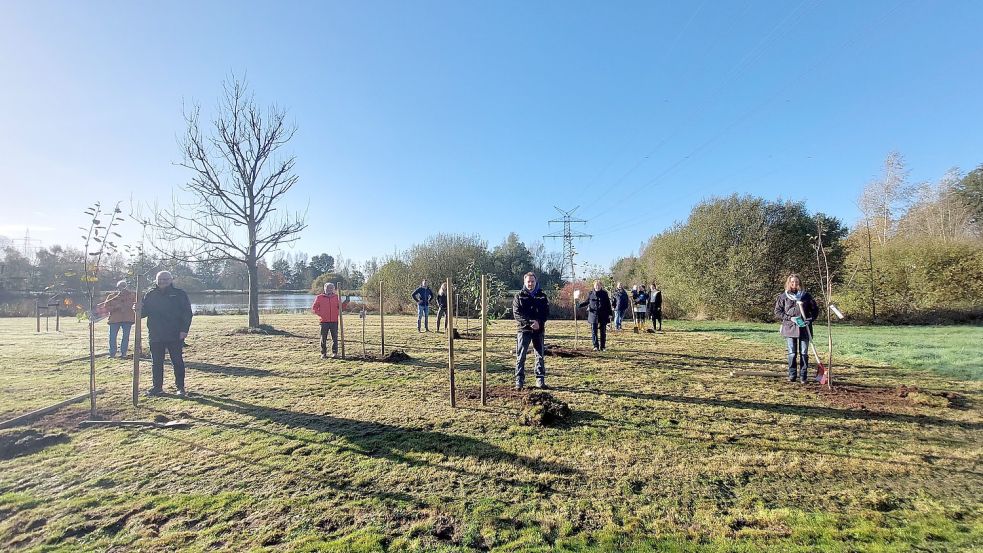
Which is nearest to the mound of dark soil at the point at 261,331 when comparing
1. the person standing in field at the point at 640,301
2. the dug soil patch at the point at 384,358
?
the dug soil patch at the point at 384,358

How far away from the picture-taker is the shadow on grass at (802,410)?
5.31 meters

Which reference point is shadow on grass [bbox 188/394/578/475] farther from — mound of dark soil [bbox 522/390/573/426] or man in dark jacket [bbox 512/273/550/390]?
man in dark jacket [bbox 512/273/550/390]

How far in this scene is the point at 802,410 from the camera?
Result: 586 cm

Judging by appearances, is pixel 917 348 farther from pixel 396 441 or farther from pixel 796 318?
pixel 396 441

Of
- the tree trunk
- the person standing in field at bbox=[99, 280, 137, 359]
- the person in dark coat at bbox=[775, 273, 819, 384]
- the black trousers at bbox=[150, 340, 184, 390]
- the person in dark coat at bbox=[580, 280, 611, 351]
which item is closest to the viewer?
the black trousers at bbox=[150, 340, 184, 390]

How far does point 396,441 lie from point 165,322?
4.91 metres

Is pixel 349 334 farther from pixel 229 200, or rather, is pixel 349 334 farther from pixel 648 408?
pixel 648 408

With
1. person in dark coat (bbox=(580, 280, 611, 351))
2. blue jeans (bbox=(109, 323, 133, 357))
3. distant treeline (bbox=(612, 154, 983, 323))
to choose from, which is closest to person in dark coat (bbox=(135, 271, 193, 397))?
blue jeans (bbox=(109, 323, 133, 357))

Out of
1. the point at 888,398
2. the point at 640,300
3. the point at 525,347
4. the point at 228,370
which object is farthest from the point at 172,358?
the point at 640,300

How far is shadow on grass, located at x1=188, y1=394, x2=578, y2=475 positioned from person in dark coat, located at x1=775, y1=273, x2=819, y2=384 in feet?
17.9

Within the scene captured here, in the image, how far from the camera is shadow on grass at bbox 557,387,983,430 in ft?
17.4

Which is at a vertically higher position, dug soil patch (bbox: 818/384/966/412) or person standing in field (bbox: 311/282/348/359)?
person standing in field (bbox: 311/282/348/359)

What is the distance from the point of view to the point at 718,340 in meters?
13.4

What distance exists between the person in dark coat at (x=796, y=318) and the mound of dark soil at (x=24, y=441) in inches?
407
